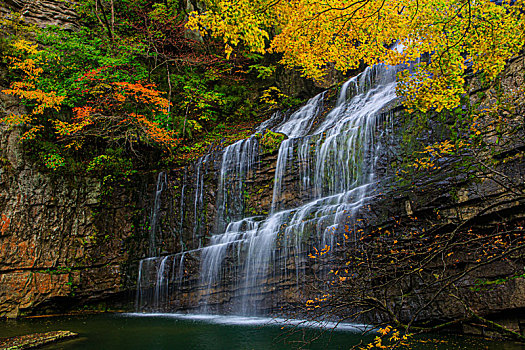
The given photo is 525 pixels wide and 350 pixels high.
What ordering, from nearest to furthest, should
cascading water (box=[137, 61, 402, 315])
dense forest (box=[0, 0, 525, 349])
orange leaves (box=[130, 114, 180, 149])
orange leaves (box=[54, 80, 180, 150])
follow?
dense forest (box=[0, 0, 525, 349]) < cascading water (box=[137, 61, 402, 315]) < orange leaves (box=[54, 80, 180, 150]) < orange leaves (box=[130, 114, 180, 149])

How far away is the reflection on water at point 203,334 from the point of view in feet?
16.8

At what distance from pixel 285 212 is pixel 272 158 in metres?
2.49

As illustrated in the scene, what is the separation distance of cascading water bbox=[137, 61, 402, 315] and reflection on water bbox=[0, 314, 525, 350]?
0.95m

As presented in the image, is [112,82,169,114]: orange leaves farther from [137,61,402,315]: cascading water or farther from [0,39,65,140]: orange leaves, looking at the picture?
[137,61,402,315]: cascading water

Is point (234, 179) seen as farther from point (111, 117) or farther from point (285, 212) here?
point (111, 117)

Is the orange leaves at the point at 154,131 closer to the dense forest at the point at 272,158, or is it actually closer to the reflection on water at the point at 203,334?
the dense forest at the point at 272,158

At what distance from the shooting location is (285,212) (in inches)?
382

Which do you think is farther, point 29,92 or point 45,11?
point 45,11

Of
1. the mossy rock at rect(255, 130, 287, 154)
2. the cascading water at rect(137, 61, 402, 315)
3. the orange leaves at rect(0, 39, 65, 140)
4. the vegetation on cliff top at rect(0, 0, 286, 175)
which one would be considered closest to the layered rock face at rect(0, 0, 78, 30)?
the vegetation on cliff top at rect(0, 0, 286, 175)

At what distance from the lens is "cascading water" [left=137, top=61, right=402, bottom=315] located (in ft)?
26.1

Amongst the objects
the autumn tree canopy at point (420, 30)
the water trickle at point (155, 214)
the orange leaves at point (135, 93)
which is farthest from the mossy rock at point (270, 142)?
the autumn tree canopy at point (420, 30)

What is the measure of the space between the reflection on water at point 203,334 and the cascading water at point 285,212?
0.95 meters

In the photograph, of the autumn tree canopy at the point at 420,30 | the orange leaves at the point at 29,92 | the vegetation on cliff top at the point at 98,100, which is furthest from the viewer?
the vegetation on cliff top at the point at 98,100

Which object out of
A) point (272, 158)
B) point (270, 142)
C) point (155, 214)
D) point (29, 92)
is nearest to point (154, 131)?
point (155, 214)
